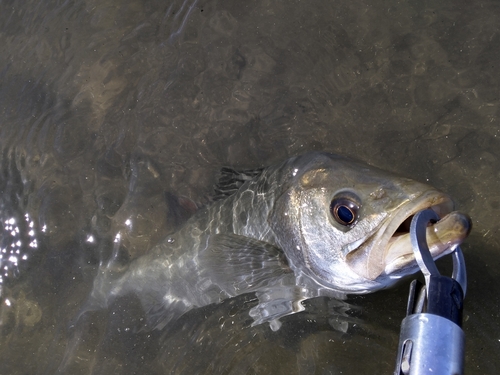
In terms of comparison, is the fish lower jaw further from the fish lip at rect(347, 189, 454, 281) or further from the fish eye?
the fish eye

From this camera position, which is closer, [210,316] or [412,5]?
[210,316]

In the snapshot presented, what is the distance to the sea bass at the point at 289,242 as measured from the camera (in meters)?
2.58

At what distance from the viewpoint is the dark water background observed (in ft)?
11.3

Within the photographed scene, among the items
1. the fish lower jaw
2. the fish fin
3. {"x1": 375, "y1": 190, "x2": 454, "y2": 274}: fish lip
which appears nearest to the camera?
the fish lower jaw

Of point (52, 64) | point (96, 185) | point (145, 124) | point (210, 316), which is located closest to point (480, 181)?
point (210, 316)

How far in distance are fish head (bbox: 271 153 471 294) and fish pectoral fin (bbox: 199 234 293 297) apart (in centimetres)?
15

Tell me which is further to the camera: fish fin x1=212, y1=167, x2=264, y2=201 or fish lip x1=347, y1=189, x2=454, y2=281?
fish fin x1=212, y1=167, x2=264, y2=201

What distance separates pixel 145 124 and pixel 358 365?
2781 millimetres

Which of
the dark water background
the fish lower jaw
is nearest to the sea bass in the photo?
the fish lower jaw

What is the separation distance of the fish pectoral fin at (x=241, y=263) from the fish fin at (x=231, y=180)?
1.32ft

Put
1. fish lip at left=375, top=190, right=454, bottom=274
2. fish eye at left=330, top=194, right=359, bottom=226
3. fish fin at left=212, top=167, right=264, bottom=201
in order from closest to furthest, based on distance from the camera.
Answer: fish lip at left=375, top=190, right=454, bottom=274
fish eye at left=330, top=194, right=359, bottom=226
fish fin at left=212, top=167, right=264, bottom=201

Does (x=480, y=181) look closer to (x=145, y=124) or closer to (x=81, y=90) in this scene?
(x=145, y=124)

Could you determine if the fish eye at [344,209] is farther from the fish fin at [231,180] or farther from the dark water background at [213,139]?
the fish fin at [231,180]

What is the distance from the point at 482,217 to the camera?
350 centimetres
